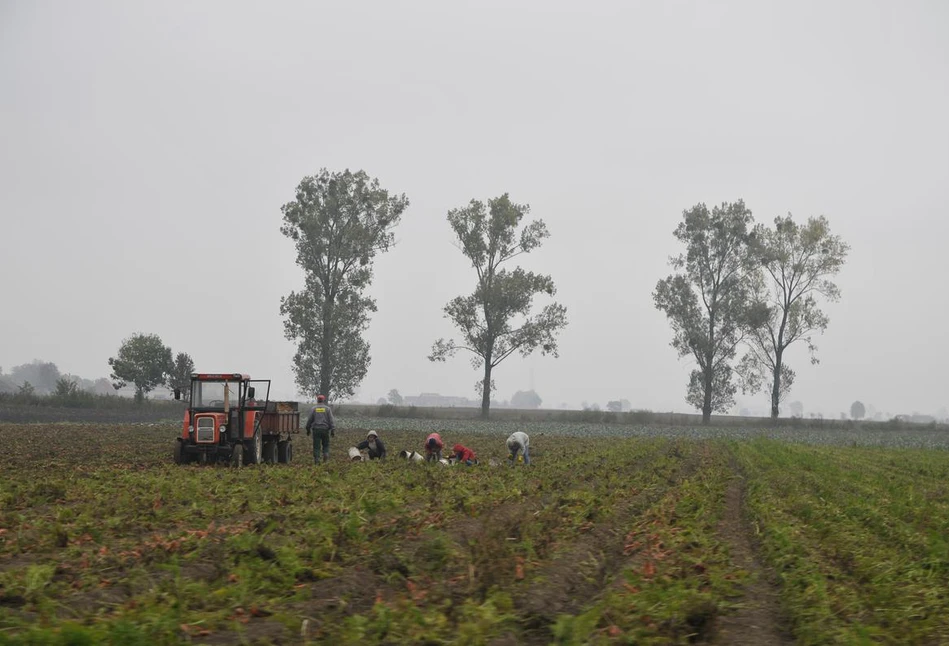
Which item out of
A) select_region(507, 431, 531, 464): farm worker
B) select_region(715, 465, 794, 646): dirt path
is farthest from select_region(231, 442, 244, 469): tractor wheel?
select_region(715, 465, 794, 646): dirt path

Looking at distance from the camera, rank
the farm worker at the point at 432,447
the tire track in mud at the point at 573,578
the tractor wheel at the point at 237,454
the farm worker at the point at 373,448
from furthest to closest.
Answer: the farm worker at the point at 373,448 → the farm worker at the point at 432,447 → the tractor wheel at the point at 237,454 → the tire track in mud at the point at 573,578

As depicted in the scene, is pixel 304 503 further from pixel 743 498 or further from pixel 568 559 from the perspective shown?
pixel 743 498

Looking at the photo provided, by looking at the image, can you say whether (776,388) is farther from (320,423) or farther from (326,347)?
(320,423)

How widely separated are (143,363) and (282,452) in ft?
189

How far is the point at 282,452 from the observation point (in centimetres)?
2294

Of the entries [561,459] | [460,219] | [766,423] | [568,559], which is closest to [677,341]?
[766,423]

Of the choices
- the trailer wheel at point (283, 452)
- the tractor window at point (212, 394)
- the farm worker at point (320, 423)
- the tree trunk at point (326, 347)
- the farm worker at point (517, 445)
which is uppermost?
the tree trunk at point (326, 347)

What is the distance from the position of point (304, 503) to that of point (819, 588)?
Answer: 7.52 metres

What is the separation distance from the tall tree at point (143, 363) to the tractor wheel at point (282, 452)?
185 feet

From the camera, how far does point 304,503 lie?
41.4 ft

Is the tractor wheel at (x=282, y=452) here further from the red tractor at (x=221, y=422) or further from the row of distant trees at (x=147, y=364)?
the row of distant trees at (x=147, y=364)

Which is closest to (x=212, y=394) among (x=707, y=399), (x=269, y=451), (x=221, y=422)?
(x=221, y=422)

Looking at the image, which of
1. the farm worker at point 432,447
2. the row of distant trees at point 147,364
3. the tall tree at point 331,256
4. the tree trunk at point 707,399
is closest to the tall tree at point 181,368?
the row of distant trees at point 147,364

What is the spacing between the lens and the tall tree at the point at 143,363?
246 feet
